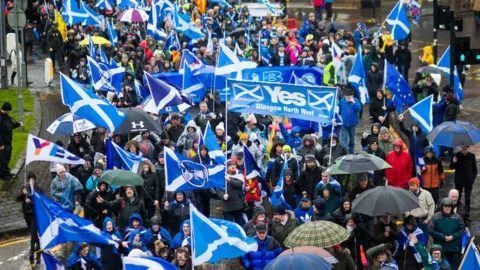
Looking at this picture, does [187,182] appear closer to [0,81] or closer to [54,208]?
[54,208]

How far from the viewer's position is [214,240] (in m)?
15.0

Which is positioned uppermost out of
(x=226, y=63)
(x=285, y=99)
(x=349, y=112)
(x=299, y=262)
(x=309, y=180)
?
(x=226, y=63)

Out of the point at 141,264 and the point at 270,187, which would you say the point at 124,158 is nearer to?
the point at 270,187

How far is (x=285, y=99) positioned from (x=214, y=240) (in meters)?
5.34

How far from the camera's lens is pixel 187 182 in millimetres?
18156

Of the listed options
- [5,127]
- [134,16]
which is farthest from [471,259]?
[134,16]

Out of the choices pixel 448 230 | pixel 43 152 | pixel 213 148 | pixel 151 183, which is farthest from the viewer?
pixel 213 148

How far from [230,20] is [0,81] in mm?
8764

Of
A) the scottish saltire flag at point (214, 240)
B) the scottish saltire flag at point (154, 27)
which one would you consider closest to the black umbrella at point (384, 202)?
the scottish saltire flag at point (214, 240)

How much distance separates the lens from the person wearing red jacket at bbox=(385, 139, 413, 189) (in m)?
19.7

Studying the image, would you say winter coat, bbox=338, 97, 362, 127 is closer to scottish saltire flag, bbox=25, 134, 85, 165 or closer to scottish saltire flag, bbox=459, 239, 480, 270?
scottish saltire flag, bbox=25, 134, 85, 165

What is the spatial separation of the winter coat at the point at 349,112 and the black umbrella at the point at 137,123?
162 inches

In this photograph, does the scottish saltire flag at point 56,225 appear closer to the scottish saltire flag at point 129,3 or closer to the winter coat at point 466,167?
the winter coat at point 466,167

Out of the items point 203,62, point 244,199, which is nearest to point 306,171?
point 244,199
